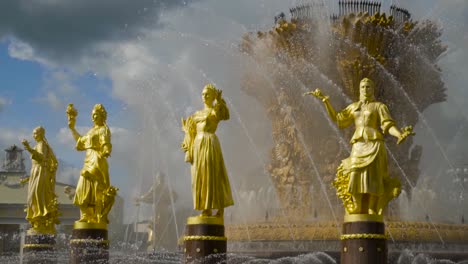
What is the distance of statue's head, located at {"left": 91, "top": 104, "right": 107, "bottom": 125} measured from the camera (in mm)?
17844

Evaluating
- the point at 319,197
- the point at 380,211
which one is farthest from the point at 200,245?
the point at 319,197

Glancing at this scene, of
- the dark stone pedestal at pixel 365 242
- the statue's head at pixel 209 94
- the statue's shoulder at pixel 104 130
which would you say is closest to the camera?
the dark stone pedestal at pixel 365 242

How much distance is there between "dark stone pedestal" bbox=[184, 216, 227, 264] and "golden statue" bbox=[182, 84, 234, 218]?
0.78 feet

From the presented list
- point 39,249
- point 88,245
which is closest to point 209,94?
point 88,245

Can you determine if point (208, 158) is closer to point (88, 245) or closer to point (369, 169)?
point (369, 169)

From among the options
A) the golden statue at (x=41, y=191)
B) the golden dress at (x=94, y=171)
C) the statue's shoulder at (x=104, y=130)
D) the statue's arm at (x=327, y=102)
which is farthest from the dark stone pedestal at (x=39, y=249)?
the statue's arm at (x=327, y=102)

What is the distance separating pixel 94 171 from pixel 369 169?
708cm

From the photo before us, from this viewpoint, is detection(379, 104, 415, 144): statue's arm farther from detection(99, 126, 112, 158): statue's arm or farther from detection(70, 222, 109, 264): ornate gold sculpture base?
detection(70, 222, 109, 264): ornate gold sculpture base

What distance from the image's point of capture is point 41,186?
21.4 m

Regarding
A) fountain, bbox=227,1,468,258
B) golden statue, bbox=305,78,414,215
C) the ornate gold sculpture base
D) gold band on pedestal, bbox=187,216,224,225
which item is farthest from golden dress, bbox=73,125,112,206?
golden statue, bbox=305,78,414,215

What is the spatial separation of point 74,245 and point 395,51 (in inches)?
421

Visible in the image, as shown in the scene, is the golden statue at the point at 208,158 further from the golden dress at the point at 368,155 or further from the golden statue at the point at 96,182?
the golden statue at the point at 96,182

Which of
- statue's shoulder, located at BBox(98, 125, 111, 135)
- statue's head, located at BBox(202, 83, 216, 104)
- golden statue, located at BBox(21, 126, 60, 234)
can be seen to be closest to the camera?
statue's head, located at BBox(202, 83, 216, 104)

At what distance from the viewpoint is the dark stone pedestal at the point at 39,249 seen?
67.4ft
